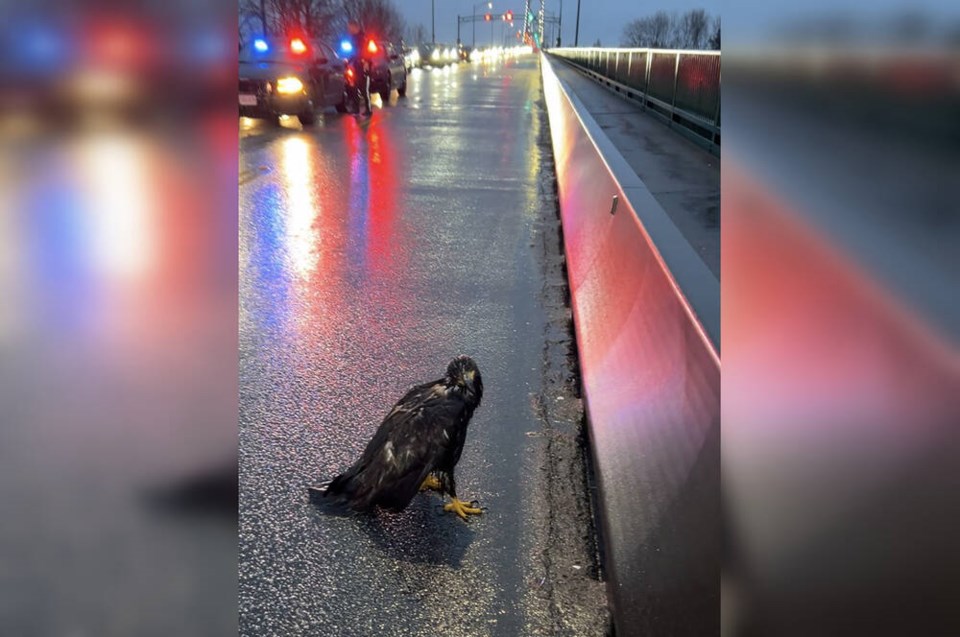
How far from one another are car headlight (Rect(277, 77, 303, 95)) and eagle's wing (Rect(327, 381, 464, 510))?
1641 cm

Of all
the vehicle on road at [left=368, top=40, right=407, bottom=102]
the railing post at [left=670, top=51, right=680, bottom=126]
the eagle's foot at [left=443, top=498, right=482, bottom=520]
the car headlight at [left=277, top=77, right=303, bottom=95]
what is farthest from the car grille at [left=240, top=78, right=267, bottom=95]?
→ the eagle's foot at [left=443, top=498, right=482, bottom=520]

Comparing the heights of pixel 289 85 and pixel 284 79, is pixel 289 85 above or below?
below

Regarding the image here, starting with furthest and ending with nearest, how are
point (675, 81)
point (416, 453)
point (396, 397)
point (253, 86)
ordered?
point (253, 86) → point (675, 81) → point (396, 397) → point (416, 453)

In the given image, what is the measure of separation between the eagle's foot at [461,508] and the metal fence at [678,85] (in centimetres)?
647

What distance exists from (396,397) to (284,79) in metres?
15.7

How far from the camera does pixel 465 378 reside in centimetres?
335

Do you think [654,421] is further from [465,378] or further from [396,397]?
[396,397]

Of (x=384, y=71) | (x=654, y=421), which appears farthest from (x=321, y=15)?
(x=654, y=421)

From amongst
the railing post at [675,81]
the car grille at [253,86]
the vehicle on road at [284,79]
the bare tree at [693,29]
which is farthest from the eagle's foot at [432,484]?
the car grille at [253,86]
